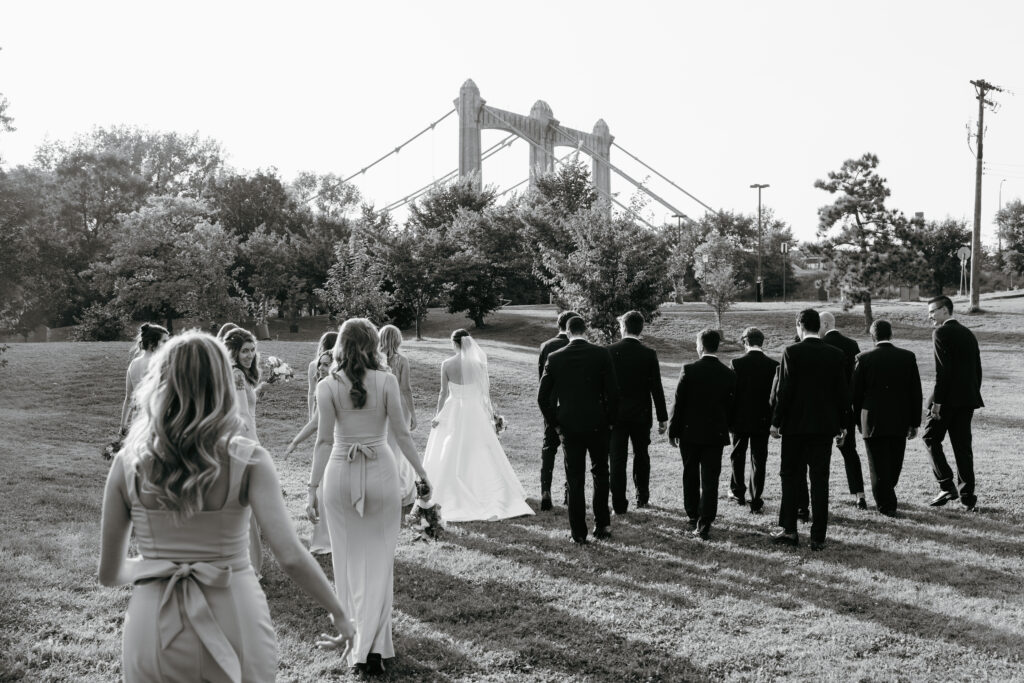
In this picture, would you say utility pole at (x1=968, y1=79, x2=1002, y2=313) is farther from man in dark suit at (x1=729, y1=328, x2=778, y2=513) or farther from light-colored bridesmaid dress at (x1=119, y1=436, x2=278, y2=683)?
light-colored bridesmaid dress at (x1=119, y1=436, x2=278, y2=683)

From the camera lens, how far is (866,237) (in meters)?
38.0

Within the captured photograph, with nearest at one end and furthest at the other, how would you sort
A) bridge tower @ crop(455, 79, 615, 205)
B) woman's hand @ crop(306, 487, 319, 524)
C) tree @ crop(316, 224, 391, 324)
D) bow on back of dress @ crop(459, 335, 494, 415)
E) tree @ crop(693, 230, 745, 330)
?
woman's hand @ crop(306, 487, 319, 524) → bow on back of dress @ crop(459, 335, 494, 415) → tree @ crop(316, 224, 391, 324) → tree @ crop(693, 230, 745, 330) → bridge tower @ crop(455, 79, 615, 205)

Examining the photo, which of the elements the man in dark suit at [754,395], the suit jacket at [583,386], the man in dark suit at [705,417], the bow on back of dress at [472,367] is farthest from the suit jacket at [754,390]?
the bow on back of dress at [472,367]

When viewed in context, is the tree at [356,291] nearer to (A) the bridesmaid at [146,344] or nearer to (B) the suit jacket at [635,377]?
(A) the bridesmaid at [146,344]

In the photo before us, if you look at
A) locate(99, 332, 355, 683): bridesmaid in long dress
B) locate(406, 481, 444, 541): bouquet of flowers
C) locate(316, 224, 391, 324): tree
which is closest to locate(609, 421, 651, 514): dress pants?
locate(406, 481, 444, 541): bouquet of flowers

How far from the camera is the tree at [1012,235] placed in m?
55.4

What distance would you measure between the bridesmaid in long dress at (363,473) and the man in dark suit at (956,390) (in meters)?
6.75

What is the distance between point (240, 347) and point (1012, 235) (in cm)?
6664

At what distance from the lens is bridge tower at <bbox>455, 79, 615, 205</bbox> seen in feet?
234

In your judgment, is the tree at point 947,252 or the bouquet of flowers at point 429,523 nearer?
the bouquet of flowers at point 429,523

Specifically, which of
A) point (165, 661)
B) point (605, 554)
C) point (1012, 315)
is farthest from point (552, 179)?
point (165, 661)

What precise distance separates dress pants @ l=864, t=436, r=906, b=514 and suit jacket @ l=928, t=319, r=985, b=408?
75 centimetres

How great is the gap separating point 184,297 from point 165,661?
3462cm

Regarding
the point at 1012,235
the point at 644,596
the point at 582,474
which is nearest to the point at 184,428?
the point at 644,596
